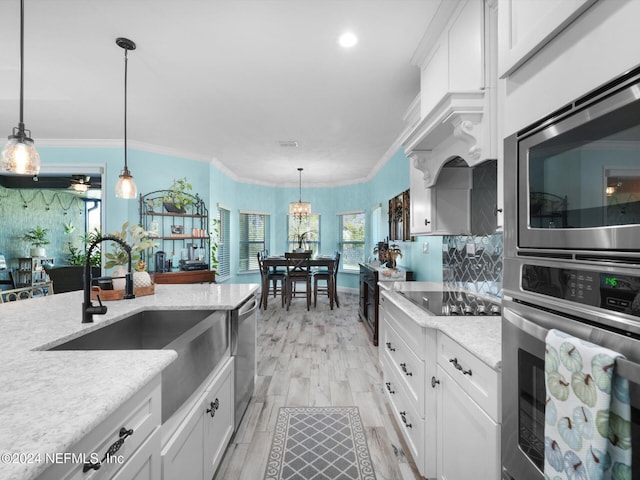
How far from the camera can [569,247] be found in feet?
2.36

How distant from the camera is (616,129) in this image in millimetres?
616

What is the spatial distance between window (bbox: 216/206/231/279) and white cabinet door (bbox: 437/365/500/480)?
5069 mm

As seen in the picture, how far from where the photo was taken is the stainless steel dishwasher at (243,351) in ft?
6.61

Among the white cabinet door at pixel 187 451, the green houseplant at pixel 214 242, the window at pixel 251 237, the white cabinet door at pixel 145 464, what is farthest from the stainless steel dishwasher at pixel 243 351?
the window at pixel 251 237

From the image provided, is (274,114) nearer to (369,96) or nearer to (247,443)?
(369,96)

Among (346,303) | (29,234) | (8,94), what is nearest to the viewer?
(8,94)

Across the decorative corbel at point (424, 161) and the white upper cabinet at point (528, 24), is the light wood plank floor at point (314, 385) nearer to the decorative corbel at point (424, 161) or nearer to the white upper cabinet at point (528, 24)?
the decorative corbel at point (424, 161)

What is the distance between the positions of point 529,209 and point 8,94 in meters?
4.34

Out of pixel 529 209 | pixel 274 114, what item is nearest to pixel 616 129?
pixel 529 209

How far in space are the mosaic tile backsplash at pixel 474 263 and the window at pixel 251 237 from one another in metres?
5.33

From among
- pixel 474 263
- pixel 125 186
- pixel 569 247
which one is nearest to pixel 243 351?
pixel 125 186

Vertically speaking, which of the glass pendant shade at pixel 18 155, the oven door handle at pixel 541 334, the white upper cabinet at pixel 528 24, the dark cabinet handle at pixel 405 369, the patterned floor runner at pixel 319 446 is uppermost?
the white upper cabinet at pixel 528 24

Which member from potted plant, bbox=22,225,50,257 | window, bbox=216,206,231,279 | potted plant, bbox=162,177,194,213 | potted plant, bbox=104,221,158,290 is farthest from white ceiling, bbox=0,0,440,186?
potted plant, bbox=22,225,50,257

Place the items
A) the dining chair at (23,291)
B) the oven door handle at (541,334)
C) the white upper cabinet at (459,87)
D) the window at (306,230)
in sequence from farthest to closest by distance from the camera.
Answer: the window at (306,230) → the dining chair at (23,291) → the white upper cabinet at (459,87) → the oven door handle at (541,334)
